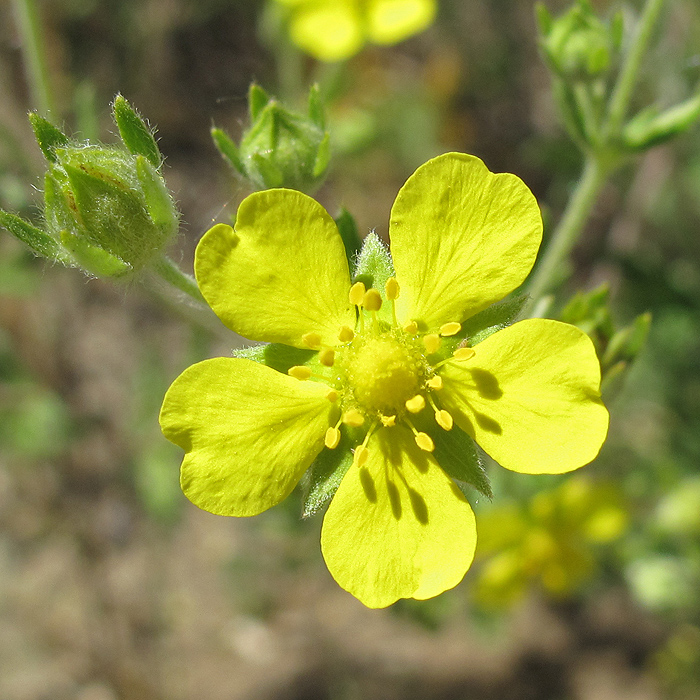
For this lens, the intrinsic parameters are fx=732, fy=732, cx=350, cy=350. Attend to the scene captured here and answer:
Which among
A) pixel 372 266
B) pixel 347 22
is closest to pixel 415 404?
pixel 372 266

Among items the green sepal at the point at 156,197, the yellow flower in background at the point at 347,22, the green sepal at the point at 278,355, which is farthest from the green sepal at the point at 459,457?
the yellow flower in background at the point at 347,22

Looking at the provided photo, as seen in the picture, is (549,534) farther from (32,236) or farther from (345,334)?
(32,236)

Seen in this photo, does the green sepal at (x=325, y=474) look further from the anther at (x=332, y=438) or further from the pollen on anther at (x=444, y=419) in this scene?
the pollen on anther at (x=444, y=419)

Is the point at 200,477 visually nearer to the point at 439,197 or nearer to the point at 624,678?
the point at 439,197

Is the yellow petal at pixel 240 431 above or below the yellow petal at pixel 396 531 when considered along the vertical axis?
above

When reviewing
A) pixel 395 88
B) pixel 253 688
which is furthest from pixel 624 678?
pixel 395 88

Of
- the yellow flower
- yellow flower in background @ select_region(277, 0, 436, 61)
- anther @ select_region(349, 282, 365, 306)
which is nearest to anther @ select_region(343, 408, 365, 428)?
the yellow flower

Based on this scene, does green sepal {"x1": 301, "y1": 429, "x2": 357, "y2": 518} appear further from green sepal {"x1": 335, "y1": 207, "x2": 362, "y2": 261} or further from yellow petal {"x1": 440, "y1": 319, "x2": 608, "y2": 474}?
green sepal {"x1": 335, "y1": 207, "x2": 362, "y2": 261}
